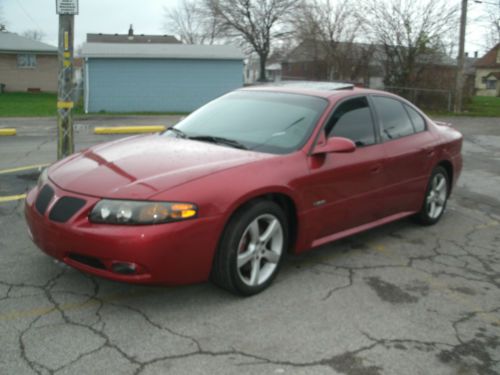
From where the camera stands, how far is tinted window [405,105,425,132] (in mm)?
5441

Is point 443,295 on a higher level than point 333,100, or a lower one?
lower

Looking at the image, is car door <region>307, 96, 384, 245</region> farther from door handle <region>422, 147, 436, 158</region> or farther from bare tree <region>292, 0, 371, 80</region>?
bare tree <region>292, 0, 371, 80</region>

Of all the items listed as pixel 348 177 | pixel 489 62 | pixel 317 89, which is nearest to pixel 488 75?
pixel 489 62

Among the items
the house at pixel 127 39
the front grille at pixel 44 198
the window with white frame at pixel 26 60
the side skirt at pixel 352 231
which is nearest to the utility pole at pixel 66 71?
the front grille at pixel 44 198

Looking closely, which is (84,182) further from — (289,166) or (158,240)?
(289,166)

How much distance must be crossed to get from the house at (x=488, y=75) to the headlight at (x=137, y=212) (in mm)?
69982

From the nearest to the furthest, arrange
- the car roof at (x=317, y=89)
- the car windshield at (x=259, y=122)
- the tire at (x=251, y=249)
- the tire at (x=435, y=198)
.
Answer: the tire at (x=251, y=249), the car windshield at (x=259, y=122), the car roof at (x=317, y=89), the tire at (x=435, y=198)

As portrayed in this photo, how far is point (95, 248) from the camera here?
127 inches

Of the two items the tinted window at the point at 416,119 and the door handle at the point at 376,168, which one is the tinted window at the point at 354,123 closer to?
the door handle at the point at 376,168

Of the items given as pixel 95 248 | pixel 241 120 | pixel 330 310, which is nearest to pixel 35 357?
pixel 95 248

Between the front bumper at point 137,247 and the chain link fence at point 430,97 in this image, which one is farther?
the chain link fence at point 430,97

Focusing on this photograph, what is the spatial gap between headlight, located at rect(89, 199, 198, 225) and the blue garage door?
20.9m

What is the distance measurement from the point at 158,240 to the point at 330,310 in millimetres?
1285

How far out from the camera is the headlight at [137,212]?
3.21m
